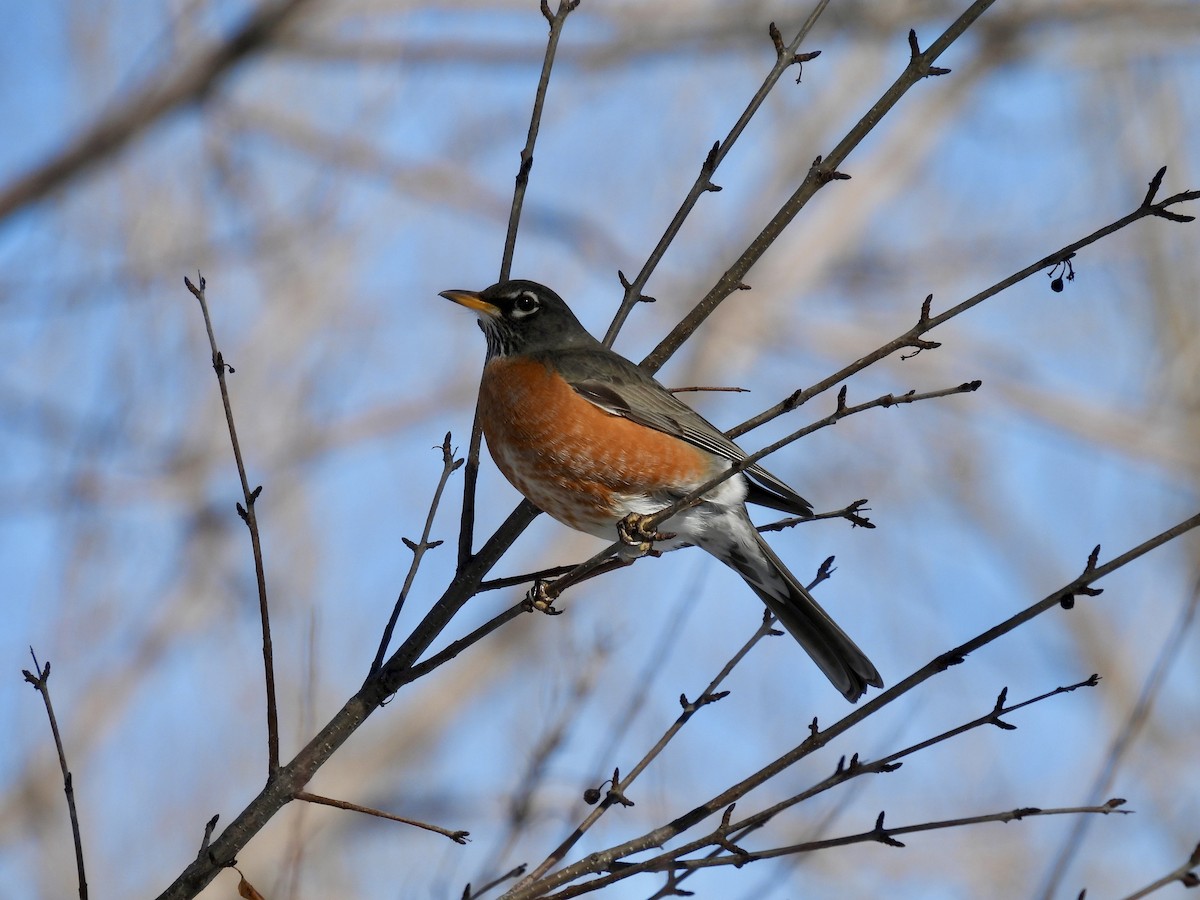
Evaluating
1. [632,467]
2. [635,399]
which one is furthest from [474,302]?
[632,467]

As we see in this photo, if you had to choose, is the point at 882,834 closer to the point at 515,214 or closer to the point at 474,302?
the point at 515,214

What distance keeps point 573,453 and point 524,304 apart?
1234 millimetres

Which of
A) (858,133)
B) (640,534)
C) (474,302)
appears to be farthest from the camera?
(474,302)

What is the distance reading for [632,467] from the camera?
4.80 m

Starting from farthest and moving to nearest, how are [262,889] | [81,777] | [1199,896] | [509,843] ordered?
[81,777] → [262,889] → [1199,896] → [509,843]

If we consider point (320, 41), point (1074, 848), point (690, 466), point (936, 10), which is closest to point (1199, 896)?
point (690, 466)

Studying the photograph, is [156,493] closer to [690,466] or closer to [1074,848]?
[690,466]

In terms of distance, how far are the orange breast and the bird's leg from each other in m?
0.17

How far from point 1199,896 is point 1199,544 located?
17.1 ft

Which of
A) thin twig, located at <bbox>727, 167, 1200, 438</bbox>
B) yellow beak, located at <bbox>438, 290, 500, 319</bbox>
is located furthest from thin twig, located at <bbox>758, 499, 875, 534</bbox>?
yellow beak, located at <bbox>438, 290, 500, 319</bbox>

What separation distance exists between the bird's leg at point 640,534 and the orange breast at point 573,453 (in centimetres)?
17

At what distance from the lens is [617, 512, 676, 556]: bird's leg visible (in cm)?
375

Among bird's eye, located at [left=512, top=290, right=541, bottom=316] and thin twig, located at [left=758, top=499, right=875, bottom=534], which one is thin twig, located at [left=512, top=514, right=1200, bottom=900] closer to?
thin twig, located at [left=758, top=499, right=875, bottom=534]

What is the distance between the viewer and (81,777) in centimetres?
904
